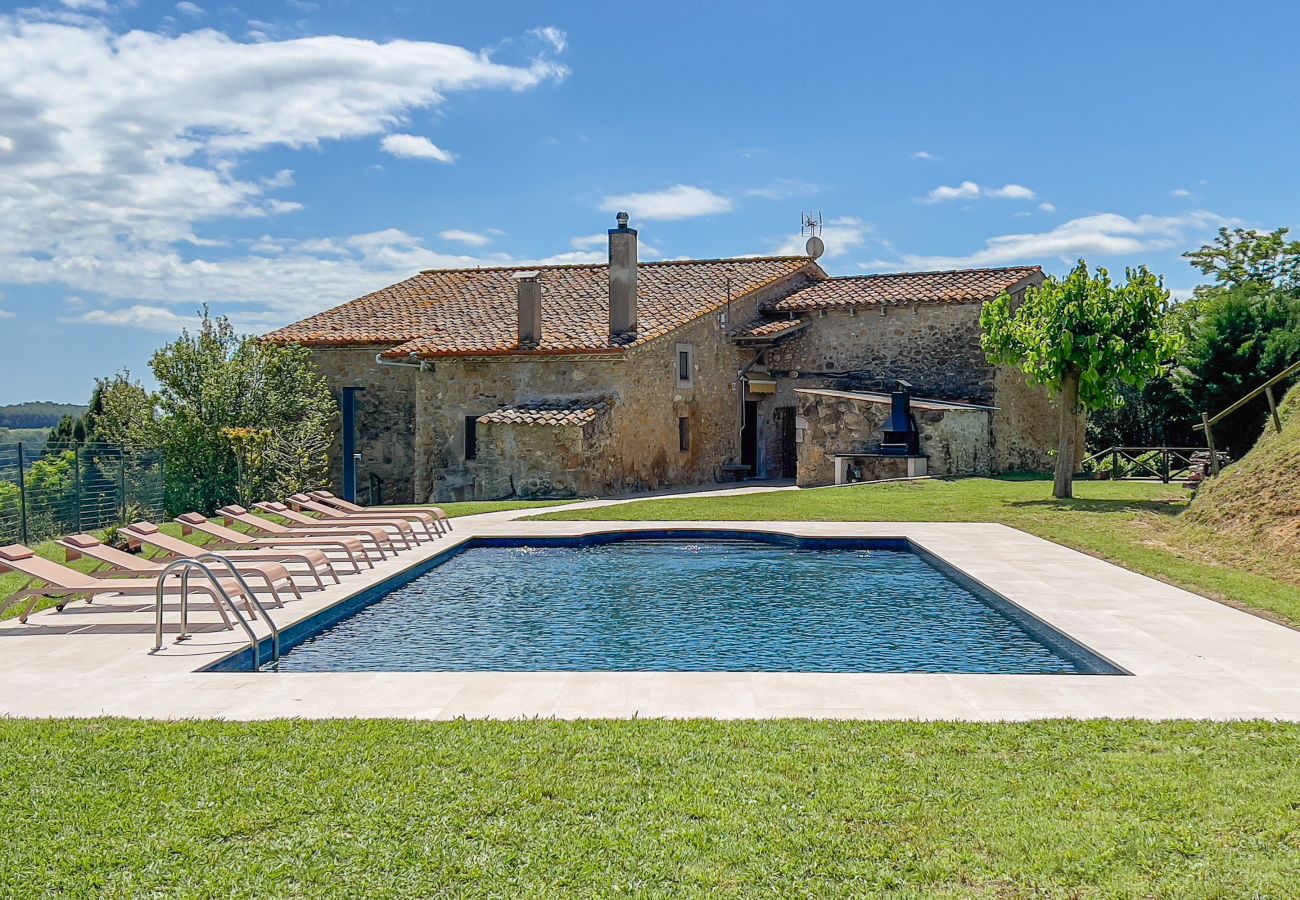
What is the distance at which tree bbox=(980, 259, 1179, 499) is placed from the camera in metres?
18.7

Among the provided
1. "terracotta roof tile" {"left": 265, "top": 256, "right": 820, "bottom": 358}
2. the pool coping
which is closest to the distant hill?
"terracotta roof tile" {"left": 265, "top": 256, "right": 820, "bottom": 358}

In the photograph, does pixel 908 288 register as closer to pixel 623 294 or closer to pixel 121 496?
pixel 623 294

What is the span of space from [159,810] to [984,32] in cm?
1797

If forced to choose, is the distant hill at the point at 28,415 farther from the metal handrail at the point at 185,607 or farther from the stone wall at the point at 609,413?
the metal handrail at the point at 185,607

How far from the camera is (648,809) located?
4.50m

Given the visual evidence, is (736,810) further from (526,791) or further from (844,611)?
(844,611)

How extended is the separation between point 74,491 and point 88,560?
14.2 ft

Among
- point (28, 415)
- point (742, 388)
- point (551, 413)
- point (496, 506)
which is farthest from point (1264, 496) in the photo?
point (28, 415)

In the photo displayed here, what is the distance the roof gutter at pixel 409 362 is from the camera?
83.3ft

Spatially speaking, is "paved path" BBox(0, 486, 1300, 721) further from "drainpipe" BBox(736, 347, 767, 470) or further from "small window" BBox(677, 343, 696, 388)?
"drainpipe" BBox(736, 347, 767, 470)

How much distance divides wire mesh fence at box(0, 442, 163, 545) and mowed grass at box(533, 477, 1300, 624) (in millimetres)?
7337

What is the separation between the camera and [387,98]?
18438 mm

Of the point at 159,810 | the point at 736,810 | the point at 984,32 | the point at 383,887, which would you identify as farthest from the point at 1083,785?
the point at 984,32

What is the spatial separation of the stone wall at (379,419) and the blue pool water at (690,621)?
1351 centimetres
